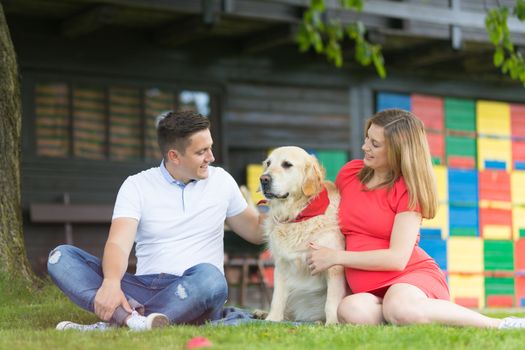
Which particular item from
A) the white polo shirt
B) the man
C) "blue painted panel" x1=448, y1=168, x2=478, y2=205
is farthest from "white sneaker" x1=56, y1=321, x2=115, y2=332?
"blue painted panel" x1=448, y1=168, x2=478, y2=205

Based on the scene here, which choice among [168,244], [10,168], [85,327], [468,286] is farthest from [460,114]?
[85,327]

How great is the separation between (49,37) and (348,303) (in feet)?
20.6

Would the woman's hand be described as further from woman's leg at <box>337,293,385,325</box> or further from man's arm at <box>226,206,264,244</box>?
man's arm at <box>226,206,264,244</box>

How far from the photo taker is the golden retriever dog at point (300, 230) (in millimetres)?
4922

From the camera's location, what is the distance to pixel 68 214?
9.91 m

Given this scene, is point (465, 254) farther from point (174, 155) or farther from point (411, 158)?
point (174, 155)

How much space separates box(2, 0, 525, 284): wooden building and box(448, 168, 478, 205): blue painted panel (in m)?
1.45

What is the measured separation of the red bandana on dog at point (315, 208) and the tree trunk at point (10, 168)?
2308 mm

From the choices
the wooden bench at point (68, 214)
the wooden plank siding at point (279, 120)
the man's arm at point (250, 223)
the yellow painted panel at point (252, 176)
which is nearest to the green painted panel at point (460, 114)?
the wooden plank siding at point (279, 120)

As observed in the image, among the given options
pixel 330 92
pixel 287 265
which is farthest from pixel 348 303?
pixel 330 92

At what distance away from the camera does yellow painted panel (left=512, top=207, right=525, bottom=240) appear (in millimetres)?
13156

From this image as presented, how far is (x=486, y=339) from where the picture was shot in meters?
4.12

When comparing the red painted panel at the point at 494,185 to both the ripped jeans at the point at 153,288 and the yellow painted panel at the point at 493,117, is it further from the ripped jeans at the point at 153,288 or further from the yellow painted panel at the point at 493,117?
the ripped jeans at the point at 153,288

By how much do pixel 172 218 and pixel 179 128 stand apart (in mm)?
498
